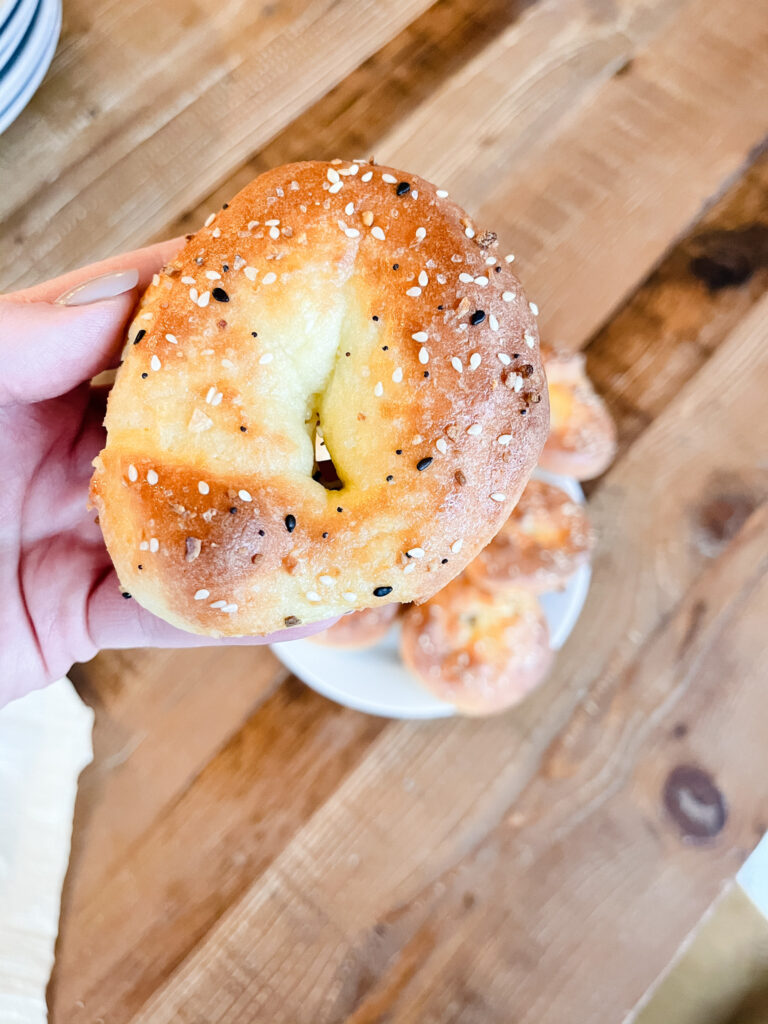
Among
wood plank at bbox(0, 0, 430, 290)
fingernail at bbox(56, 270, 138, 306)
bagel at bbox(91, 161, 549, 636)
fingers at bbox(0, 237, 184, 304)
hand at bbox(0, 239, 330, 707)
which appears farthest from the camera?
wood plank at bbox(0, 0, 430, 290)

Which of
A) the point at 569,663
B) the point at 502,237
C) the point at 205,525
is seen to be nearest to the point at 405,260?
the point at 205,525

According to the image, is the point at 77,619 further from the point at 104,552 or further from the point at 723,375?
the point at 723,375

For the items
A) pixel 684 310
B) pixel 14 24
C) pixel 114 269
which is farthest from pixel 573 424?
pixel 14 24

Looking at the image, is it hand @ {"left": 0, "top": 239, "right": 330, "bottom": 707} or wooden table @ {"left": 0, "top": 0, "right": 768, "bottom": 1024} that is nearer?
hand @ {"left": 0, "top": 239, "right": 330, "bottom": 707}

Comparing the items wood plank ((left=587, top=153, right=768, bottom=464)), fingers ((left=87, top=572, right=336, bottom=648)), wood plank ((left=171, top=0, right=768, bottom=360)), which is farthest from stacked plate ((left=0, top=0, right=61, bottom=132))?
wood plank ((left=587, top=153, right=768, bottom=464))

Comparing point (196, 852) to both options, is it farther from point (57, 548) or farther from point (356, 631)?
point (57, 548)

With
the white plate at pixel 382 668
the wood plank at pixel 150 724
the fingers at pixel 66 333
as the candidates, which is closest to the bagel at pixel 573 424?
the white plate at pixel 382 668

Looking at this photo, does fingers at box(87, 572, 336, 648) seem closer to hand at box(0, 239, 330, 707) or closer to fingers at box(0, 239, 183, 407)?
hand at box(0, 239, 330, 707)
